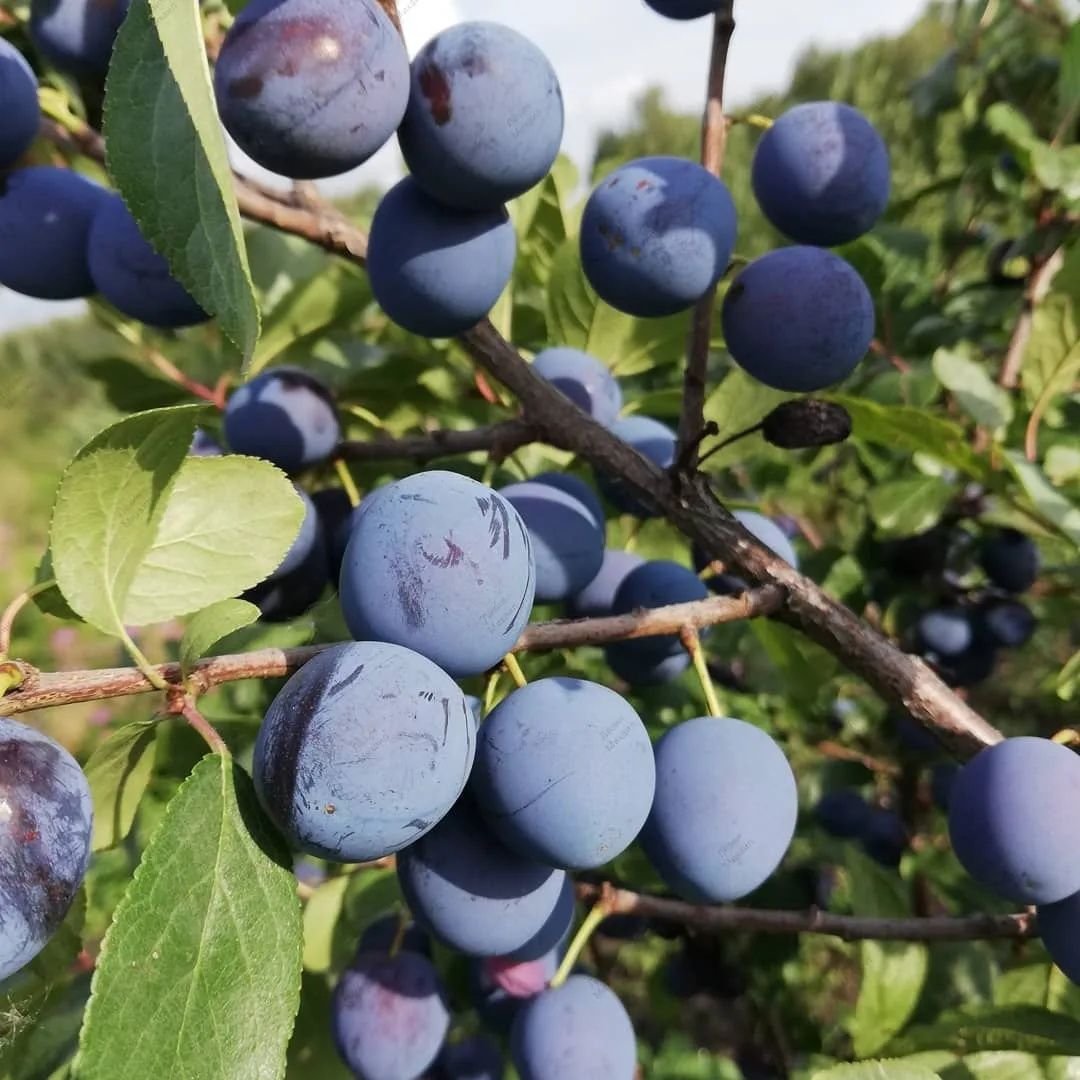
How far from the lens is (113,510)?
0.68 metres

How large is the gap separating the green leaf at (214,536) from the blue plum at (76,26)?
1.63 feet

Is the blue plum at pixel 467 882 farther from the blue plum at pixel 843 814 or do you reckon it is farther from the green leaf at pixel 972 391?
the blue plum at pixel 843 814

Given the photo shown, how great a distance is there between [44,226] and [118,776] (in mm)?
569

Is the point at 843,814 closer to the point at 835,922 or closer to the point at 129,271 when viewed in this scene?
the point at 835,922

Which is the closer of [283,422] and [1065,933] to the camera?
[1065,933]

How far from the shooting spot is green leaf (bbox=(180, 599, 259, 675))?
64cm

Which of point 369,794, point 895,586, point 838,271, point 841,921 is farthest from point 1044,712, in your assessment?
point 369,794

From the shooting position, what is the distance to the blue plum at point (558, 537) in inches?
36.2

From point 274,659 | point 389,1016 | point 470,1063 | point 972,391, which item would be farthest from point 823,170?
point 470,1063

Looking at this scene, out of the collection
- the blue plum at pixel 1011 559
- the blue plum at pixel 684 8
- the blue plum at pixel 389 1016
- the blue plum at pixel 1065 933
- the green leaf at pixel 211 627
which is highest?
the blue plum at pixel 684 8

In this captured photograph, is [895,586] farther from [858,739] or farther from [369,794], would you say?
[369,794]

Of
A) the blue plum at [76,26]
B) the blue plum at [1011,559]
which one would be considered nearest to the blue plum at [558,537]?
the blue plum at [76,26]

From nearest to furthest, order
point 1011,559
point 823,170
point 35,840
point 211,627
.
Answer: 1. point 35,840
2. point 211,627
3. point 823,170
4. point 1011,559

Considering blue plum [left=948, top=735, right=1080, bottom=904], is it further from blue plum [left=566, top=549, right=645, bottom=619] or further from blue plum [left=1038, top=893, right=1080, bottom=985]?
blue plum [left=566, top=549, right=645, bottom=619]
